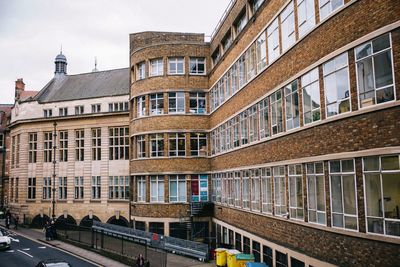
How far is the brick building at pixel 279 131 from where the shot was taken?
36.3 feet

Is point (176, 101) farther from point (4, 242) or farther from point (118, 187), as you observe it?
point (4, 242)

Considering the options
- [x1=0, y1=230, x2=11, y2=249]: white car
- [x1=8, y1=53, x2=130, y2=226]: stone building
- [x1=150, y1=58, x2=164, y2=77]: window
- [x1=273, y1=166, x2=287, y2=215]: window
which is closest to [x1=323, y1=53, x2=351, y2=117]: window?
[x1=273, y1=166, x2=287, y2=215]: window

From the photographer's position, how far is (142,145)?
108 ft

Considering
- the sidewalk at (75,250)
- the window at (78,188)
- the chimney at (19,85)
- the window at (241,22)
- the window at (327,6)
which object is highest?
the chimney at (19,85)

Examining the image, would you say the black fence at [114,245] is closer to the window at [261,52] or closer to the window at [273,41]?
the window at [261,52]

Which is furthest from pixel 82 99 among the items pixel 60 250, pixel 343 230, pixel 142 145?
pixel 343 230

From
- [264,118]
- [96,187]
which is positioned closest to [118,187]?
[96,187]

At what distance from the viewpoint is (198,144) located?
32.3m

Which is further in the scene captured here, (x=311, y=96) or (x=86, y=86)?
(x=86, y=86)

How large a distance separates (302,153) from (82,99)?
112ft

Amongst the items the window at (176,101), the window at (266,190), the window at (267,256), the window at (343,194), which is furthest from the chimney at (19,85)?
the window at (343,194)

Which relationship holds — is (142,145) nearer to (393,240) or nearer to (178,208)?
(178,208)

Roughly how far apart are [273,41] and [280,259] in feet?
31.8

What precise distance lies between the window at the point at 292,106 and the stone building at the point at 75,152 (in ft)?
86.2
